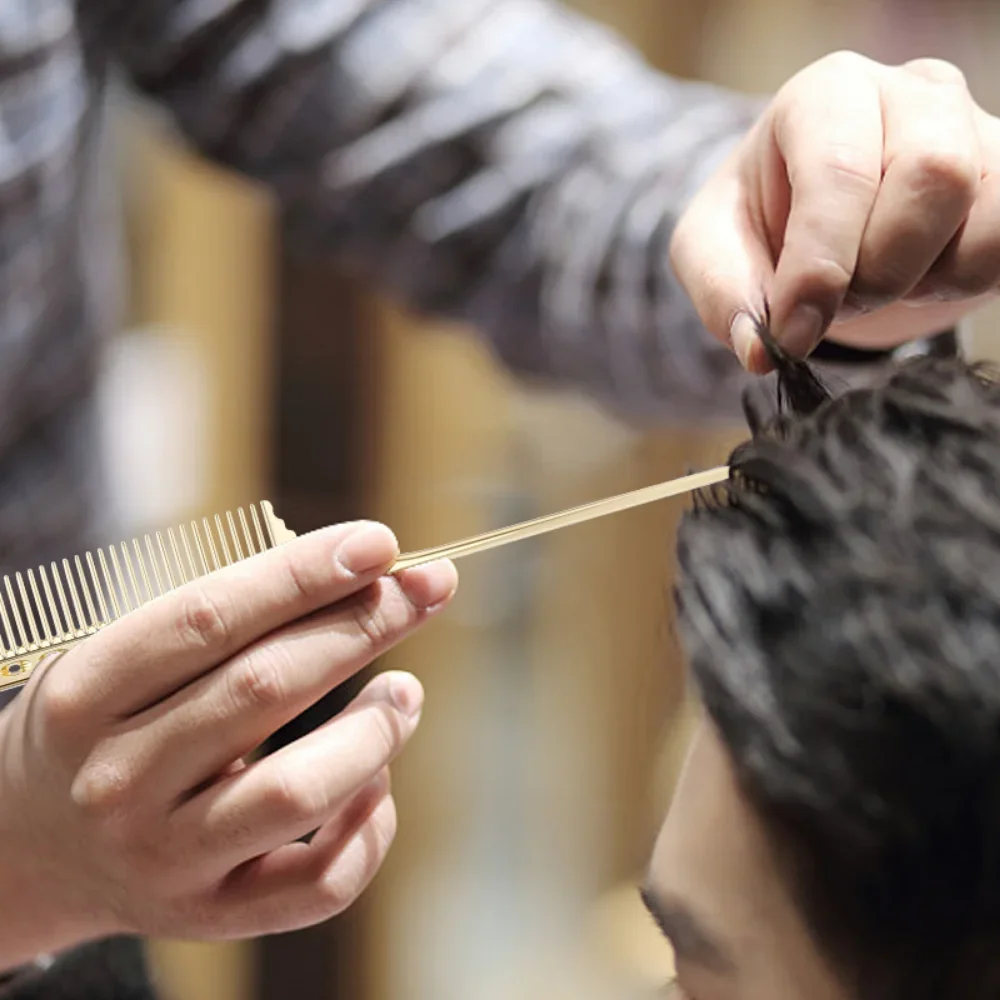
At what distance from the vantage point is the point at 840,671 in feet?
1.25

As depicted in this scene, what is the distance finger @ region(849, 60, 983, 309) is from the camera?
1.59ft

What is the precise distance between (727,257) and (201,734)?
322 millimetres

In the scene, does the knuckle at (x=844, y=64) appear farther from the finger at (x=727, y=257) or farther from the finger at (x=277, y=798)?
the finger at (x=277, y=798)

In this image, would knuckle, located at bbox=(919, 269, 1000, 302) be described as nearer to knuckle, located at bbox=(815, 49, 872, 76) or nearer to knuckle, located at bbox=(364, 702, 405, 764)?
knuckle, located at bbox=(815, 49, 872, 76)

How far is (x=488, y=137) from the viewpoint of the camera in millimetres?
960

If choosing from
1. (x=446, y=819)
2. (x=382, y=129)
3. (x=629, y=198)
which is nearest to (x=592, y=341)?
(x=629, y=198)

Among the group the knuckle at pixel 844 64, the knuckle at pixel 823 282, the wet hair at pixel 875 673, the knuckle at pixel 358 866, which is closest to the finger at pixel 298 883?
the knuckle at pixel 358 866

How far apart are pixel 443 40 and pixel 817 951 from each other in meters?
0.77

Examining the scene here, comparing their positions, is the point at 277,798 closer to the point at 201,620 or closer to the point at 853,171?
the point at 201,620

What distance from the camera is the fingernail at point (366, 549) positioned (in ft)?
1.49

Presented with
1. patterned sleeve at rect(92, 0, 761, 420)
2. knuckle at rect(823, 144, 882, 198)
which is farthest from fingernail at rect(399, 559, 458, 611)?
patterned sleeve at rect(92, 0, 761, 420)

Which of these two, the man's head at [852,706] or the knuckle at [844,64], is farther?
the knuckle at [844,64]

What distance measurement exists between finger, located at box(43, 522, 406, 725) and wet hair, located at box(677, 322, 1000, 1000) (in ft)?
0.43

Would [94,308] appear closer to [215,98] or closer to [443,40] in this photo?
[215,98]
